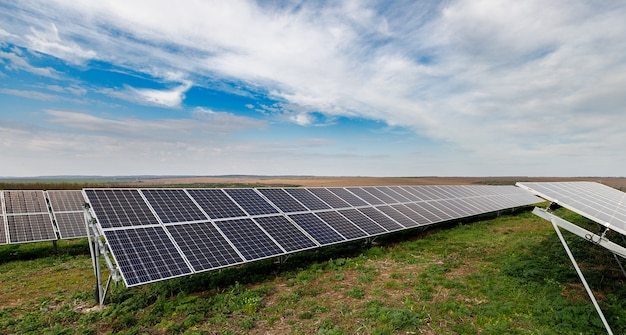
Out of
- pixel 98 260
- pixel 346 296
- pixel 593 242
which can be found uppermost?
pixel 593 242

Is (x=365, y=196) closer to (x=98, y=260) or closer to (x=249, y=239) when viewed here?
(x=249, y=239)

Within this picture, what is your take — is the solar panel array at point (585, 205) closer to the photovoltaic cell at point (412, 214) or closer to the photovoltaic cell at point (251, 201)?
the photovoltaic cell at point (412, 214)

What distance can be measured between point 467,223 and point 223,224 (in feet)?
68.2

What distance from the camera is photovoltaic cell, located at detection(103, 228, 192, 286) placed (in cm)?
870

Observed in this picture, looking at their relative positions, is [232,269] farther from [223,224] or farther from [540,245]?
[540,245]

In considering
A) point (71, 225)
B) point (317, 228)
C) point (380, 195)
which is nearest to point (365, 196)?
point (380, 195)

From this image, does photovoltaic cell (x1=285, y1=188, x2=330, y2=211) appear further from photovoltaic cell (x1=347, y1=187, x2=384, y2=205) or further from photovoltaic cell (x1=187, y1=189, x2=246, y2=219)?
photovoltaic cell (x1=187, y1=189, x2=246, y2=219)

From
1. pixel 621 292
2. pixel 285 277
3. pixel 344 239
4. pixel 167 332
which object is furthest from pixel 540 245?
pixel 167 332

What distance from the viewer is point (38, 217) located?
707 inches

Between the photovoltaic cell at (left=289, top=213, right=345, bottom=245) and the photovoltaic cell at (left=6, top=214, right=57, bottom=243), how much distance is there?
46.6 feet

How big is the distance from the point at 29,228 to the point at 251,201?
43.2ft

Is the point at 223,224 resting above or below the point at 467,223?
above

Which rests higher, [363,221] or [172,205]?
[172,205]

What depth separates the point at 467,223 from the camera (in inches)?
964
